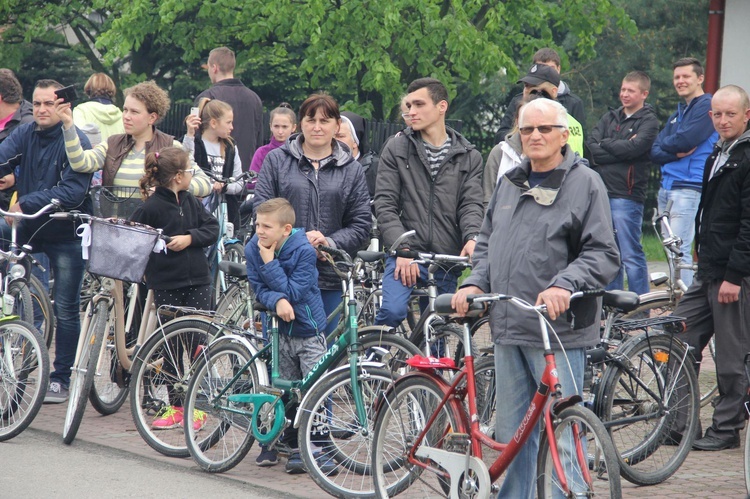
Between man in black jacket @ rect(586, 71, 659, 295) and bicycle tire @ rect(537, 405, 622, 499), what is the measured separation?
6034 millimetres

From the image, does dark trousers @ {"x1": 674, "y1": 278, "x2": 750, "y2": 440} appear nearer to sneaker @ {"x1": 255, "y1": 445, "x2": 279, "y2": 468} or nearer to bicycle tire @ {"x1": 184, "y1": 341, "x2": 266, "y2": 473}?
sneaker @ {"x1": 255, "y1": 445, "x2": 279, "y2": 468}

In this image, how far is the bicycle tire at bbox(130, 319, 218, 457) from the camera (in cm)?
699

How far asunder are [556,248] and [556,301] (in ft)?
1.10

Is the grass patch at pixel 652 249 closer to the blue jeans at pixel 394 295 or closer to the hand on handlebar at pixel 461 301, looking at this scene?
the blue jeans at pixel 394 295

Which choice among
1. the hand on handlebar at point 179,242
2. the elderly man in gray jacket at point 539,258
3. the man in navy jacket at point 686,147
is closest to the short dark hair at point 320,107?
the hand on handlebar at point 179,242

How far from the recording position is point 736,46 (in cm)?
1416

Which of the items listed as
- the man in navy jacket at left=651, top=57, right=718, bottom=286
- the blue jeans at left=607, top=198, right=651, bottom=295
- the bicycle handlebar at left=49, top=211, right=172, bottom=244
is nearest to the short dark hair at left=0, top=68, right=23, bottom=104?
the bicycle handlebar at left=49, top=211, right=172, bottom=244

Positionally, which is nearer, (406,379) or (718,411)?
(406,379)

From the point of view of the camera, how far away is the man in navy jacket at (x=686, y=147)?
32.6ft

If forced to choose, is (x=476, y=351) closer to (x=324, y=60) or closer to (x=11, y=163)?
(x=11, y=163)

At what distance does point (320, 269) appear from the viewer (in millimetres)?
7082

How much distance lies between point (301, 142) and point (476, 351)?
5.62ft

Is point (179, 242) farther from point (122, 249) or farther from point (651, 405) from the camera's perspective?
point (651, 405)

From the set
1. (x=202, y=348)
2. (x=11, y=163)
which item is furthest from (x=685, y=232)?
(x=11, y=163)
